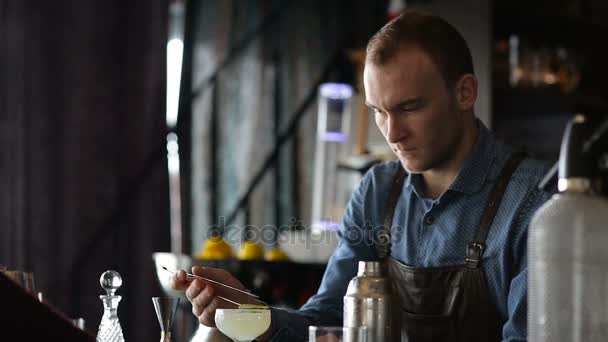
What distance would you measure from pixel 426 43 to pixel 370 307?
72 centimetres

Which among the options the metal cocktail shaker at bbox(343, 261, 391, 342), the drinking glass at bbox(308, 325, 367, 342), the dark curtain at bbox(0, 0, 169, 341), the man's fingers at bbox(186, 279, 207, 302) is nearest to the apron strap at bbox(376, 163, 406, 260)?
the man's fingers at bbox(186, 279, 207, 302)

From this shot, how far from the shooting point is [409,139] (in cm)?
193

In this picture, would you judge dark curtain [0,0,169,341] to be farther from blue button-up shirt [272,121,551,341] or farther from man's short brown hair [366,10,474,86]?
man's short brown hair [366,10,474,86]

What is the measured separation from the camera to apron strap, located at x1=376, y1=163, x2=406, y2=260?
2.07 metres

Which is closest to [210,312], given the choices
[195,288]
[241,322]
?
[195,288]

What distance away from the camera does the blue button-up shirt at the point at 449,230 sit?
6.00 ft

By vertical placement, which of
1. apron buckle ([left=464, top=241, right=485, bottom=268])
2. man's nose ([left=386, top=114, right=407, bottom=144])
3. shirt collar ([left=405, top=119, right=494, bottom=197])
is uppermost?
man's nose ([left=386, top=114, right=407, bottom=144])

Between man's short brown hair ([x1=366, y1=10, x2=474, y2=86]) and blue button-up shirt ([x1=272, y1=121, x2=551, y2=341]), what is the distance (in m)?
0.18

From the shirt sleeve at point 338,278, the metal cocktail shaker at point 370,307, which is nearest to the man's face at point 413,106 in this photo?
the shirt sleeve at point 338,278

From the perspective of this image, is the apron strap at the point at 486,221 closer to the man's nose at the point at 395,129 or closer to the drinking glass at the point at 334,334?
the man's nose at the point at 395,129

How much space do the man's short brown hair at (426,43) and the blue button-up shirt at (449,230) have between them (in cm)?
18

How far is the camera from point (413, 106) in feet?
6.26

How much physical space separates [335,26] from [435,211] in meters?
3.60

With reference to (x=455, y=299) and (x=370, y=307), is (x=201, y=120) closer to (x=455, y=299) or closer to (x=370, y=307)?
(x=455, y=299)
